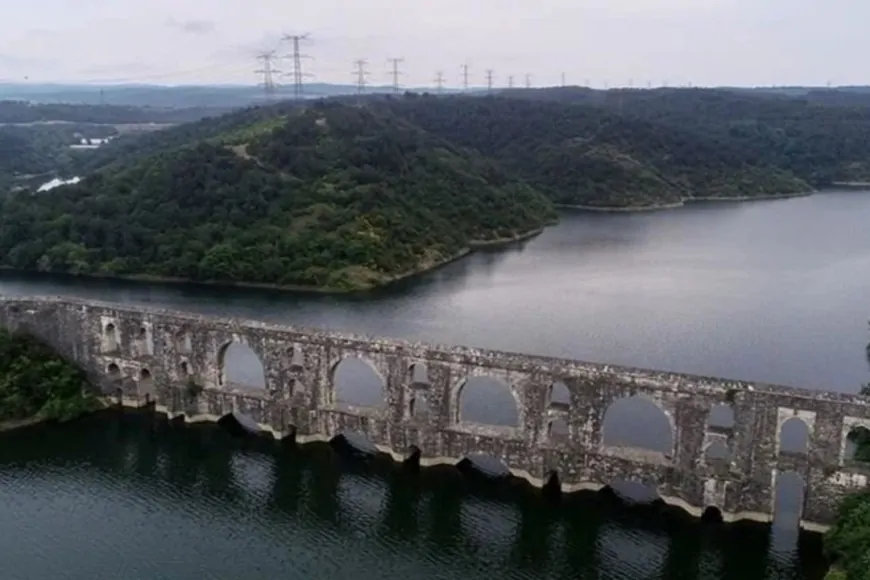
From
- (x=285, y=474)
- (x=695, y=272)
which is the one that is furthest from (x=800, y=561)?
(x=695, y=272)

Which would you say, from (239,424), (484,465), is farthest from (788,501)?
(239,424)


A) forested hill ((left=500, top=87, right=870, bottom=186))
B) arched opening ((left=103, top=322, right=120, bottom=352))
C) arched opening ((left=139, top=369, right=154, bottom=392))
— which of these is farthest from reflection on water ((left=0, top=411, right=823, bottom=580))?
forested hill ((left=500, top=87, right=870, bottom=186))

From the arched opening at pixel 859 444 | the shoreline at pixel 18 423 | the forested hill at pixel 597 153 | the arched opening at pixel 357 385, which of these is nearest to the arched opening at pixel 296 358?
the arched opening at pixel 357 385

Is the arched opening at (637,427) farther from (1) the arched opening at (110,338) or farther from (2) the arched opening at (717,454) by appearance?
(1) the arched opening at (110,338)

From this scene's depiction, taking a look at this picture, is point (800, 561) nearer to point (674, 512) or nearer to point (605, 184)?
point (674, 512)

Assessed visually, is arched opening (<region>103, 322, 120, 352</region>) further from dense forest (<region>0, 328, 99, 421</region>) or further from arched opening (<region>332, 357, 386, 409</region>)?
arched opening (<region>332, 357, 386, 409</region>)

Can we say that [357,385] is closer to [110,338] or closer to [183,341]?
[183,341]
